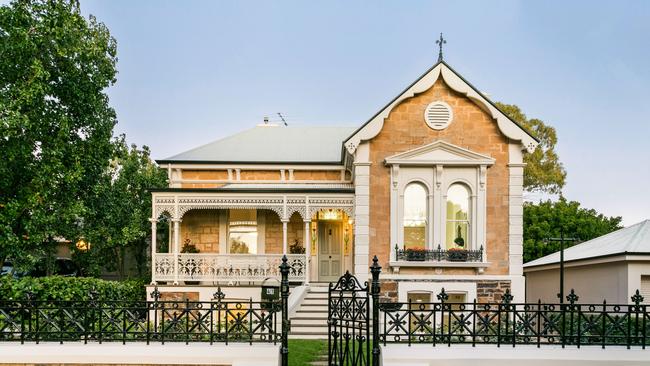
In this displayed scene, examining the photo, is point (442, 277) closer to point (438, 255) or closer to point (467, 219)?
point (438, 255)

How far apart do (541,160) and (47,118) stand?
3114 centimetres

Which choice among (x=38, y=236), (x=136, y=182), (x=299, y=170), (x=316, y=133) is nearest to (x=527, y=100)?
(x=316, y=133)

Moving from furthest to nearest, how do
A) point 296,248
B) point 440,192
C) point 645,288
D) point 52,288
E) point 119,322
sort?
point 296,248 < point 440,192 < point 645,288 < point 52,288 < point 119,322

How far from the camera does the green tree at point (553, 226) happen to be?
32562 millimetres

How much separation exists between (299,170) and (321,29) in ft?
21.7

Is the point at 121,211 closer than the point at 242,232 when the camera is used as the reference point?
No

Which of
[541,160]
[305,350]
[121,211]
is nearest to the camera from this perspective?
[305,350]

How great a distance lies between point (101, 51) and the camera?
19219 millimetres

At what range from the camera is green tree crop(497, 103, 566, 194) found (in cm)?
3822

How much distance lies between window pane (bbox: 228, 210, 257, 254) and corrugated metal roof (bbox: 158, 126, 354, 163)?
82.1 inches

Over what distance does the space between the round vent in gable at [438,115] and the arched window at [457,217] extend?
5.93 ft

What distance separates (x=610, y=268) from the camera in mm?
16734

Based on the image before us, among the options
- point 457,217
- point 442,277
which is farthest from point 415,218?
point 442,277

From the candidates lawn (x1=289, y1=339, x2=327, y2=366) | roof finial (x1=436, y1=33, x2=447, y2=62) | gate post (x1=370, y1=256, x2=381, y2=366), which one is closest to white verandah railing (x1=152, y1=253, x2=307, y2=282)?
lawn (x1=289, y1=339, x2=327, y2=366)
